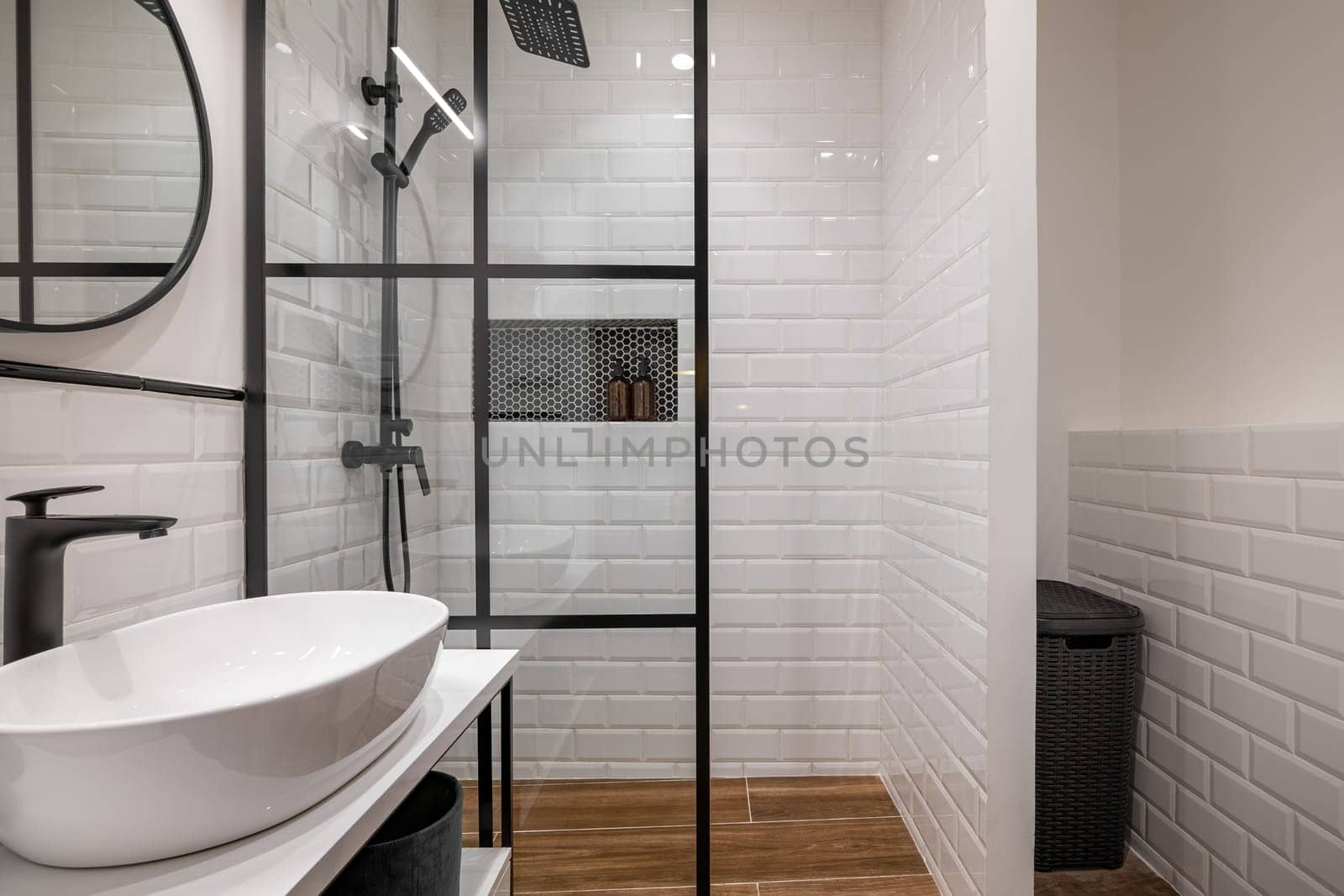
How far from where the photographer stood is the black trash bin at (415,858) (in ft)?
2.92

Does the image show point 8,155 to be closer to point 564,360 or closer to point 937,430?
point 564,360

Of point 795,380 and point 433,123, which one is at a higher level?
point 433,123

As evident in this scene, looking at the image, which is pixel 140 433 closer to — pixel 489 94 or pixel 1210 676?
pixel 489 94

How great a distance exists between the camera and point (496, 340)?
1.40 m

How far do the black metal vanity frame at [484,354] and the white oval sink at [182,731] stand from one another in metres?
0.44

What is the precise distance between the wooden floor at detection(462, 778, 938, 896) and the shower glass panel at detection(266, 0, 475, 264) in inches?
45.9

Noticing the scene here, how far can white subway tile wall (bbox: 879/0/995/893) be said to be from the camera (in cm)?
143

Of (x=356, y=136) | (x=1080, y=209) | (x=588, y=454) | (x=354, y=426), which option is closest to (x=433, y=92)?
(x=356, y=136)

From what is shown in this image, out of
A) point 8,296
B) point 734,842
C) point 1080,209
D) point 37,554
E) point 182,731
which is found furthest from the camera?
point 1080,209

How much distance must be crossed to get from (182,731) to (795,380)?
187cm

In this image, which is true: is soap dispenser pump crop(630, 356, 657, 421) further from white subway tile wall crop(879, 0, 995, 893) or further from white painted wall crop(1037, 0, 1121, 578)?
white painted wall crop(1037, 0, 1121, 578)

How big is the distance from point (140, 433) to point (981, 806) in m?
1.75

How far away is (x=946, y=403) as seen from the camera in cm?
161

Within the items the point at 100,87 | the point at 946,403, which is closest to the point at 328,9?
the point at 100,87
